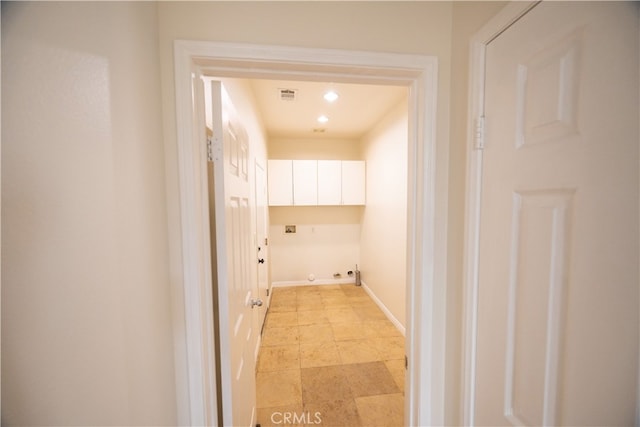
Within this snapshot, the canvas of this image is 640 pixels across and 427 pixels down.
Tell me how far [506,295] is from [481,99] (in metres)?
0.60

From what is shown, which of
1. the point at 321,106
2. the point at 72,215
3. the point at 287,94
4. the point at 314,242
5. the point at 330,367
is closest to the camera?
the point at 72,215

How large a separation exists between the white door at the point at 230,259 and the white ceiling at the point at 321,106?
1.20 metres

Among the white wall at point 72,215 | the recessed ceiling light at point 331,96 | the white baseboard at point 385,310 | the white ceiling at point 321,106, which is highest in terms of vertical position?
the white ceiling at point 321,106

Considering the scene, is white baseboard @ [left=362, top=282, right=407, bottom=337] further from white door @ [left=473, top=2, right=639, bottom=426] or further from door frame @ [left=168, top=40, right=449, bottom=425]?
white door @ [left=473, top=2, right=639, bottom=426]

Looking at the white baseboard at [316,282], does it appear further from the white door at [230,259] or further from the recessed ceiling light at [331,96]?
the recessed ceiling light at [331,96]

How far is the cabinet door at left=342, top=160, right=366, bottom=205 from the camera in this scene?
3800 mm

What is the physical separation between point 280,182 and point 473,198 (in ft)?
10.4

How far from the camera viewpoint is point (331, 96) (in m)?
2.35

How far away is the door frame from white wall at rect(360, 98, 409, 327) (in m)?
1.42

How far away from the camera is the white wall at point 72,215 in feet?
1.53

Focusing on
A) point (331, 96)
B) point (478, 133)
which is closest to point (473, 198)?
point (478, 133)

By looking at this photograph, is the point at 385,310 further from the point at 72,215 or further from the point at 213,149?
the point at 72,215

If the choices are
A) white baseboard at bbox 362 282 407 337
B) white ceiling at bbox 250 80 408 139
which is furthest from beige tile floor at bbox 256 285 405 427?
white ceiling at bbox 250 80 408 139

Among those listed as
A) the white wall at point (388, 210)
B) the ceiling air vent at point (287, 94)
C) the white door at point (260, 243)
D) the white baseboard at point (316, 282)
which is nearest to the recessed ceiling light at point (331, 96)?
the ceiling air vent at point (287, 94)
